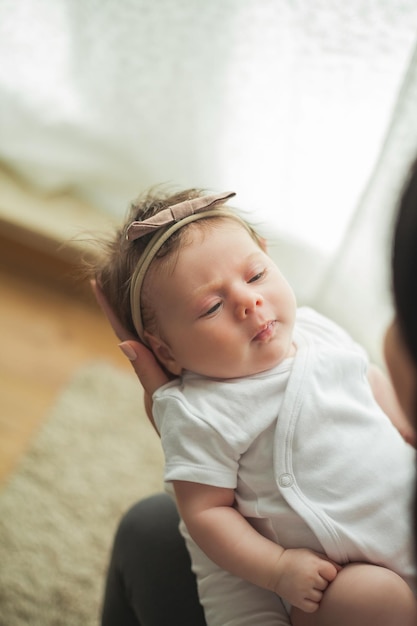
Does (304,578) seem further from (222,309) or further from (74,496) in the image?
(74,496)

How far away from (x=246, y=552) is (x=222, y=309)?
30cm

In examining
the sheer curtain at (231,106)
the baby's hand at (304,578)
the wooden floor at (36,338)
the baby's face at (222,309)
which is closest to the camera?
the baby's hand at (304,578)

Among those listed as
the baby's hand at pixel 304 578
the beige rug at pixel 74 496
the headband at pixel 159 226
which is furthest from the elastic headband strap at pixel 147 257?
the beige rug at pixel 74 496

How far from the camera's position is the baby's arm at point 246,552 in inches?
28.0

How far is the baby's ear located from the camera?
0.87 meters

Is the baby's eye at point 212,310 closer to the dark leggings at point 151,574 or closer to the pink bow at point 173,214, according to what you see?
the pink bow at point 173,214

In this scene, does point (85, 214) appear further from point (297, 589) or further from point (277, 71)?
point (297, 589)

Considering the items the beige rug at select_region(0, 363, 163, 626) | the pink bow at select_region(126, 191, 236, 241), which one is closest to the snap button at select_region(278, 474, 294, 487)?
the pink bow at select_region(126, 191, 236, 241)

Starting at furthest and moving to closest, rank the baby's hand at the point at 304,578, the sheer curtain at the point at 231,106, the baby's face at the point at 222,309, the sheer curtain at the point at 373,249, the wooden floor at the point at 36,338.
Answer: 1. the wooden floor at the point at 36,338
2. the sheer curtain at the point at 231,106
3. the sheer curtain at the point at 373,249
4. the baby's face at the point at 222,309
5. the baby's hand at the point at 304,578

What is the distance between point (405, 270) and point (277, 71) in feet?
3.67

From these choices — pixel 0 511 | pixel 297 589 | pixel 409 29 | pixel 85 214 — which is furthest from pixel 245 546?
pixel 85 214

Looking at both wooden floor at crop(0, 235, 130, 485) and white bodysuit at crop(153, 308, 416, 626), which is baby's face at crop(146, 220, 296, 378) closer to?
white bodysuit at crop(153, 308, 416, 626)

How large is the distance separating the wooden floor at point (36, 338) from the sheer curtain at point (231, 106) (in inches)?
10.8

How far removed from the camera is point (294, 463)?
30.8 inches
